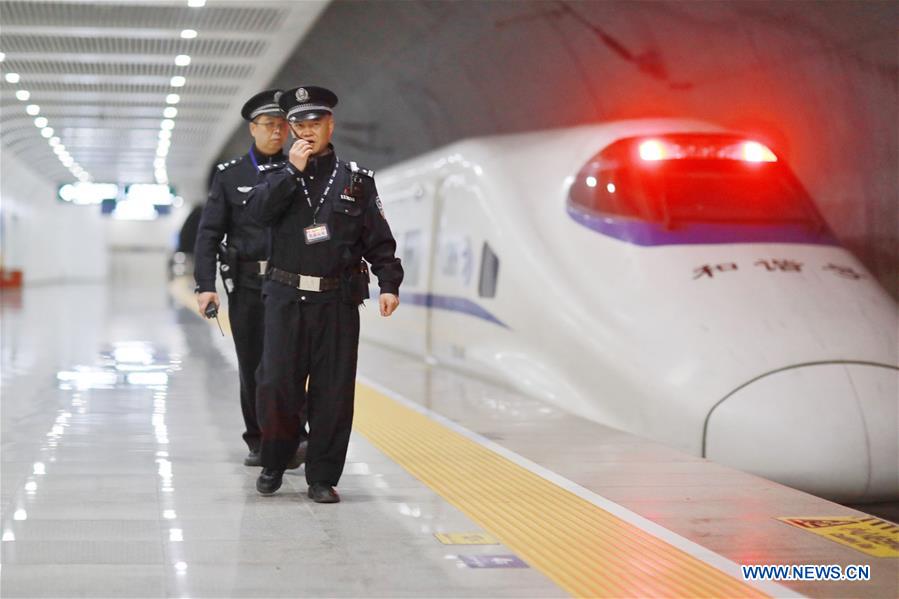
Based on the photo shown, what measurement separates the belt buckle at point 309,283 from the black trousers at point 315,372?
72 mm

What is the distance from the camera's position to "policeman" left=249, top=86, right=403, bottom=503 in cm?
515

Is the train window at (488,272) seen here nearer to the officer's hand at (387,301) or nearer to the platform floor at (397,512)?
the platform floor at (397,512)

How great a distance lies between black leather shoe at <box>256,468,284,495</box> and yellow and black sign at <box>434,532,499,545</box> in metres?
1.01

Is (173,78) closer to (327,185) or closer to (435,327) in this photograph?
(435,327)

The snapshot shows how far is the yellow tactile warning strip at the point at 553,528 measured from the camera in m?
4.02

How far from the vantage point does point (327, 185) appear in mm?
5207

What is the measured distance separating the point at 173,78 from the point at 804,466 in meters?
21.0

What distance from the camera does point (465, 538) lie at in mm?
4629

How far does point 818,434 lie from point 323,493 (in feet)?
8.95

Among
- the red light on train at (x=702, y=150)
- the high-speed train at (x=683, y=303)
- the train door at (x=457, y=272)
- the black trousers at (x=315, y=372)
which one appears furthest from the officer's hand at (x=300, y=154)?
the train door at (x=457, y=272)

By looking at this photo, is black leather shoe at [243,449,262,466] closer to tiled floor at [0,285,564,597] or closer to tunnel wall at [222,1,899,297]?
tiled floor at [0,285,564,597]

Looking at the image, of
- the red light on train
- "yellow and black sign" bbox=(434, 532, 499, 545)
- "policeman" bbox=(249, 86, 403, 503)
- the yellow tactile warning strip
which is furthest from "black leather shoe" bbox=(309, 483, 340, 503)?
the red light on train

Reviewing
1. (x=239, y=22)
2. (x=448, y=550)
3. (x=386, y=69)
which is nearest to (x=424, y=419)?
(x=448, y=550)

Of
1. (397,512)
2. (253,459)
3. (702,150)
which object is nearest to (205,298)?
(253,459)
